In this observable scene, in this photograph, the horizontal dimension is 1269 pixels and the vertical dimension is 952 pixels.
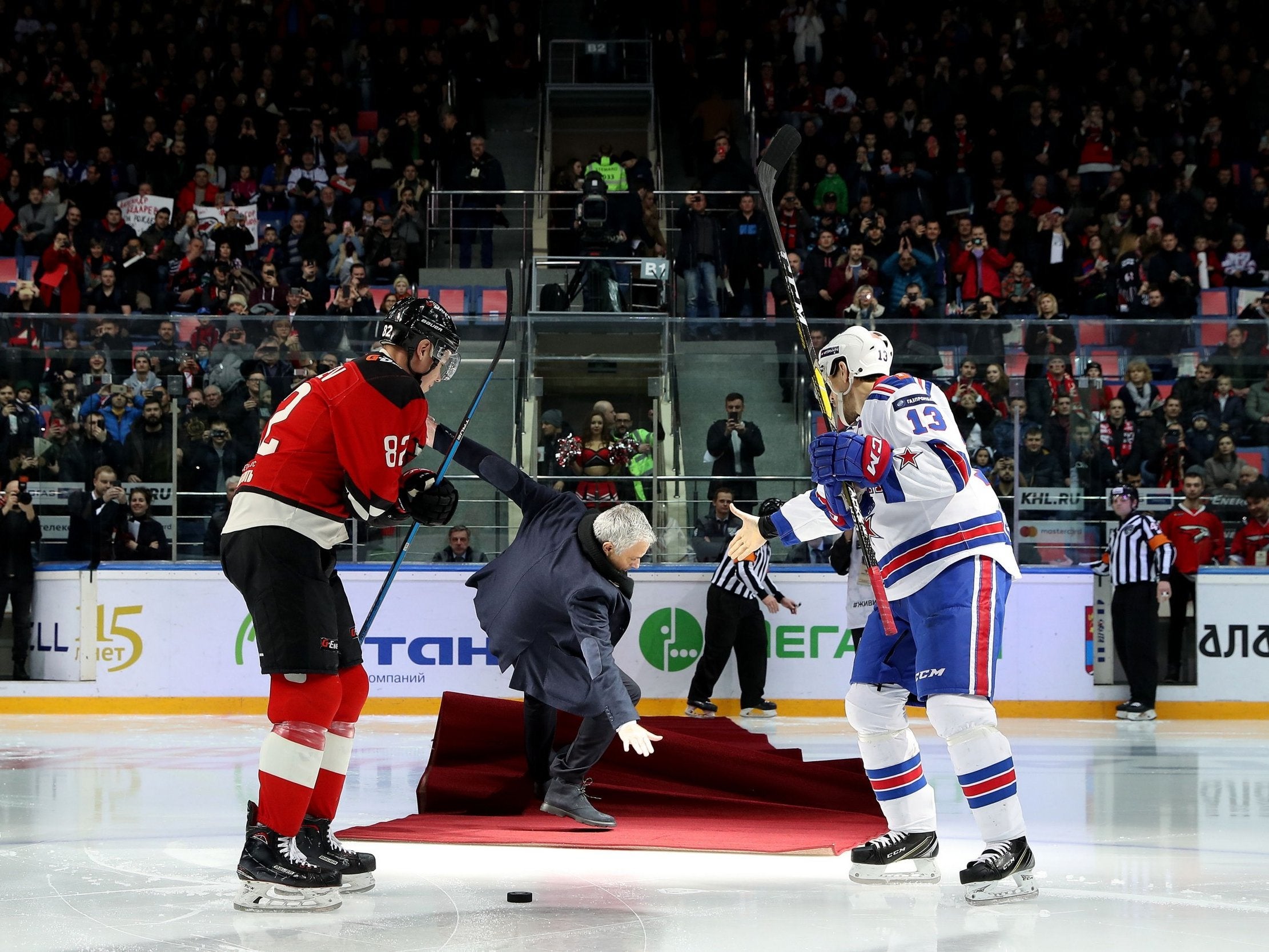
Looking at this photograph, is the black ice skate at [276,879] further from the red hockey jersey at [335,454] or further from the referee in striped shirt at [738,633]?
the referee in striped shirt at [738,633]

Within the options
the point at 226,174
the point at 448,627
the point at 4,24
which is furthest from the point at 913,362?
the point at 4,24

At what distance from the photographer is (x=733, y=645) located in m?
9.81

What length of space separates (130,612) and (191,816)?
446cm

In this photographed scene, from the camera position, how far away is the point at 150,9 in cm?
1738

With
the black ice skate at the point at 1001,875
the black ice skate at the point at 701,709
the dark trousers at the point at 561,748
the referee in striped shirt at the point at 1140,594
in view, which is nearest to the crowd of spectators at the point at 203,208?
the black ice skate at the point at 701,709

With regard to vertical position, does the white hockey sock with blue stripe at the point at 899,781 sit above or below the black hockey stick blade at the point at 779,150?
below

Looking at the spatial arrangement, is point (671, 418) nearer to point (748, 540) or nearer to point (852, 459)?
point (748, 540)

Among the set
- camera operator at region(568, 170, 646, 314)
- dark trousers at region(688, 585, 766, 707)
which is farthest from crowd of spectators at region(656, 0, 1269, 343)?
dark trousers at region(688, 585, 766, 707)

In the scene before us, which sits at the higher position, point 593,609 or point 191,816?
point 593,609

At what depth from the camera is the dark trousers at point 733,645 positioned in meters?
9.74

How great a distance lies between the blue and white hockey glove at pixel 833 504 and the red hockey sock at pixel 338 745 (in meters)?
1.57

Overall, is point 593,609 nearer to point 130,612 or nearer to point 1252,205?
point 130,612

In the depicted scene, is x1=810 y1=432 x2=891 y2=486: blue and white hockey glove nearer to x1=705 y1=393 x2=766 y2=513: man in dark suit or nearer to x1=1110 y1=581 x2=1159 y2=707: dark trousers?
x1=705 y1=393 x2=766 y2=513: man in dark suit

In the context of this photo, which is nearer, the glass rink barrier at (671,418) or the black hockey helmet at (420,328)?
the black hockey helmet at (420,328)
